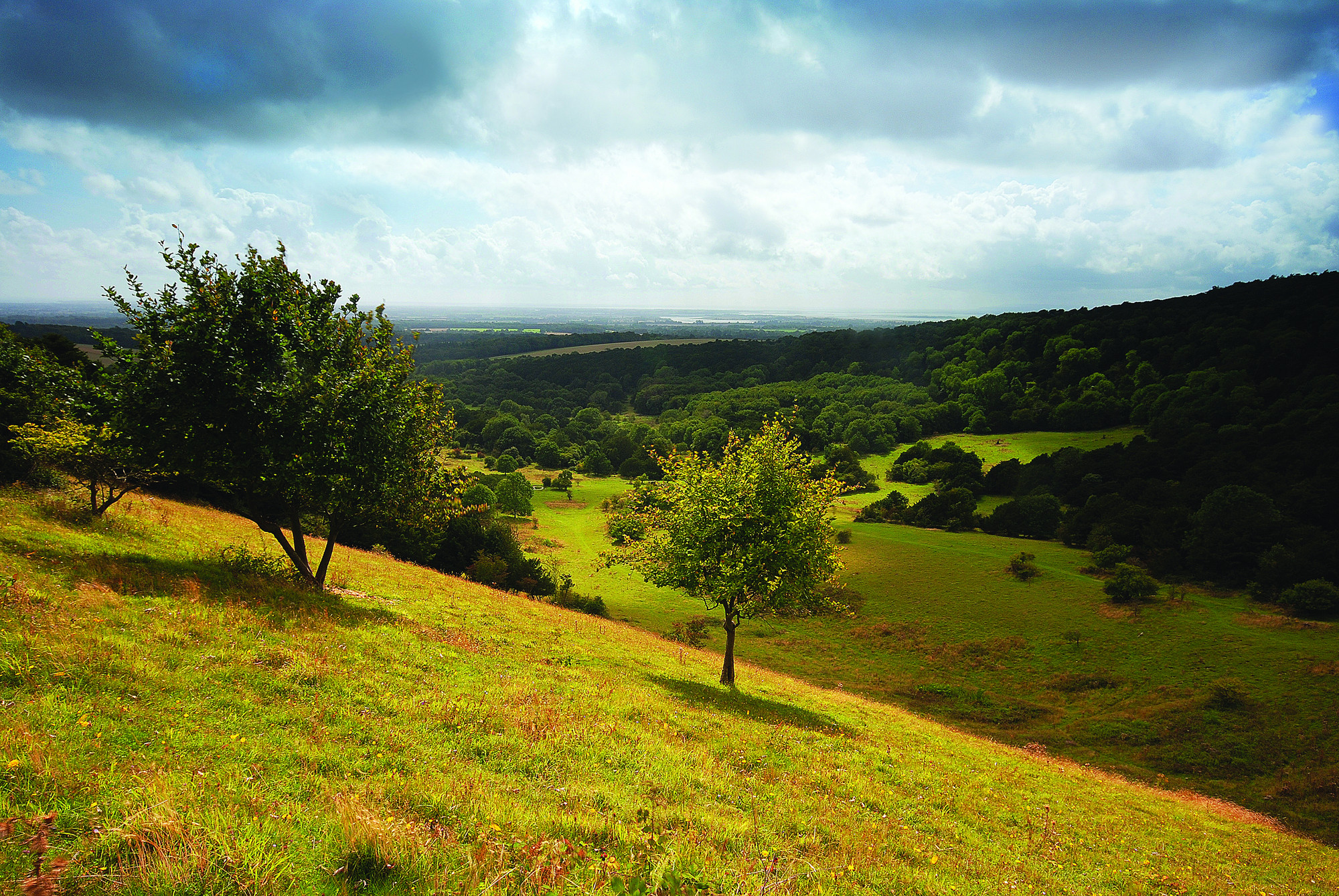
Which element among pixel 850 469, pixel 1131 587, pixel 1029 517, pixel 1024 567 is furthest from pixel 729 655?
pixel 850 469

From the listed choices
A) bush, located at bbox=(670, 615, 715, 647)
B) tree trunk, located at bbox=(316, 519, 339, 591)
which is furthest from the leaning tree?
bush, located at bbox=(670, 615, 715, 647)

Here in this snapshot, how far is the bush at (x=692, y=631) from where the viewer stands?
4103 centimetres

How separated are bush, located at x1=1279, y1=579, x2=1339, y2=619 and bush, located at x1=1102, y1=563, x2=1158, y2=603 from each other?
8.24m

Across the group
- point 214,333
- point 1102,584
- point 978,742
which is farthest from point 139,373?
point 1102,584

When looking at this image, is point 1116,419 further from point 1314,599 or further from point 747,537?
point 747,537

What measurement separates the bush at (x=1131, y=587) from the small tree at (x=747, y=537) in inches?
1709

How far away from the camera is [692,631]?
43625 millimetres

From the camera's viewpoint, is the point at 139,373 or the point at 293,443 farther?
the point at 293,443

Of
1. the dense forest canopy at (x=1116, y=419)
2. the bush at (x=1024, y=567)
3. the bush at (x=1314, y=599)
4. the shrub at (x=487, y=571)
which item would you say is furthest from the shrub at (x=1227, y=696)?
the shrub at (x=487, y=571)

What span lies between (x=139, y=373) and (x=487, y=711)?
12129 millimetres

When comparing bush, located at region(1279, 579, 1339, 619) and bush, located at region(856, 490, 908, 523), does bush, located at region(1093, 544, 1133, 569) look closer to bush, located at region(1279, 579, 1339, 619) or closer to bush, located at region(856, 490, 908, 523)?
bush, located at region(1279, 579, 1339, 619)

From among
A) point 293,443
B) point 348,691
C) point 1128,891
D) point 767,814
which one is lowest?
point 1128,891

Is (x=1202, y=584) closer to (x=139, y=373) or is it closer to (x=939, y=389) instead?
(x=139, y=373)

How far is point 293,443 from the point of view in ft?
46.9
